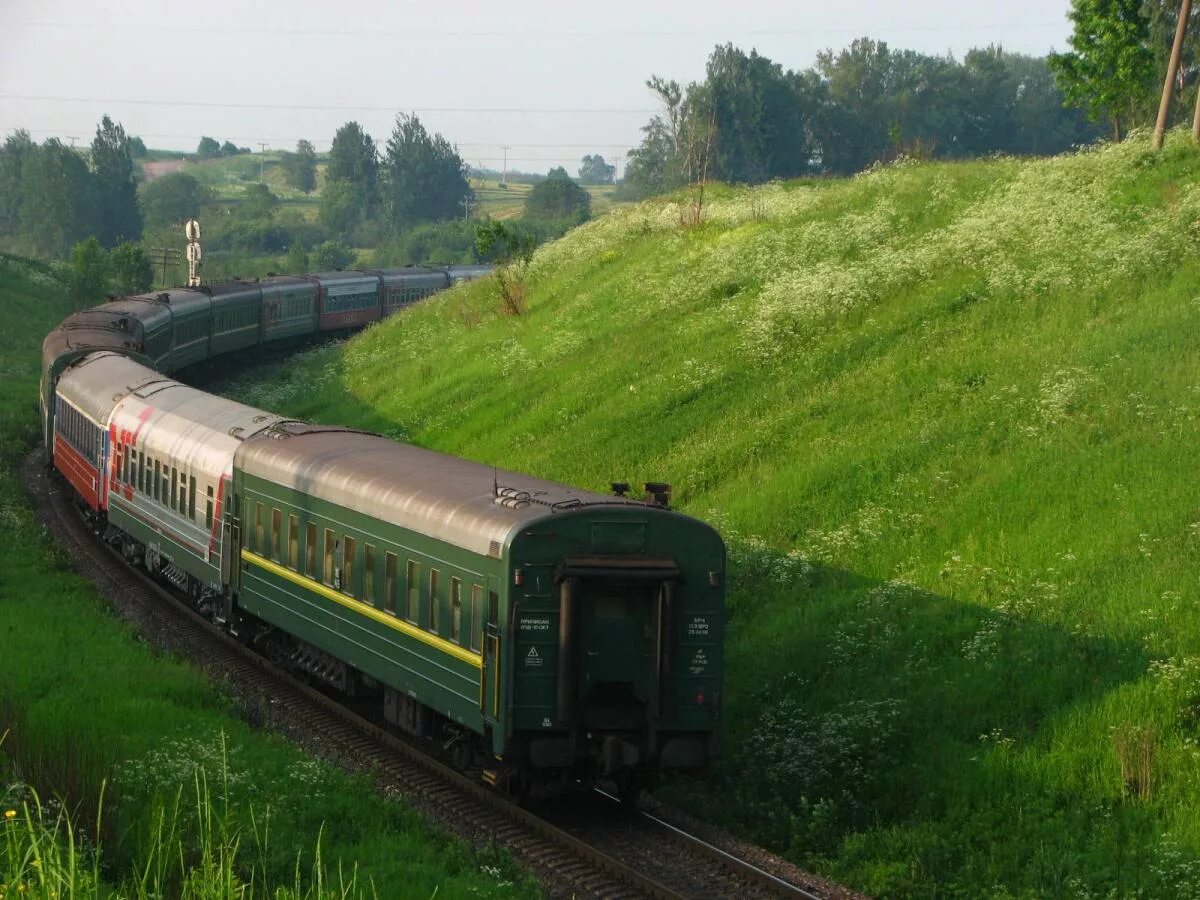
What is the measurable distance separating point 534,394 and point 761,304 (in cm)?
625

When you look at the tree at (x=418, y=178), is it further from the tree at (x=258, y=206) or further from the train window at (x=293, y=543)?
the train window at (x=293, y=543)

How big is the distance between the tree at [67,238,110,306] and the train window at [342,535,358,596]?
66.9m

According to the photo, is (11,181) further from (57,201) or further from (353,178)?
(353,178)

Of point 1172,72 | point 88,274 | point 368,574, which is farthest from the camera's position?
point 88,274

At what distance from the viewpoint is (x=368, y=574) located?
17031 millimetres

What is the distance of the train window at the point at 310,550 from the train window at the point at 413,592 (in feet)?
9.06

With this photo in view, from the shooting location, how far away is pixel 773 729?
17609 mm

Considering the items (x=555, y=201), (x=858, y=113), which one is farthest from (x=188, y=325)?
(x=555, y=201)

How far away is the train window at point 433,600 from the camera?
1545cm

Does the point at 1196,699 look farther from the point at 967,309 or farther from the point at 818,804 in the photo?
the point at 967,309

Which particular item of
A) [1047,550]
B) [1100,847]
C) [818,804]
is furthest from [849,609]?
[1100,847]

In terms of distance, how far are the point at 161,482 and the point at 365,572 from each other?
9.35 meters

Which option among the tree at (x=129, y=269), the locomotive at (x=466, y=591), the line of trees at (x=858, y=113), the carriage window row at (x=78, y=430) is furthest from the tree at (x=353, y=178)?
the locomotive at (x=466, y=591)

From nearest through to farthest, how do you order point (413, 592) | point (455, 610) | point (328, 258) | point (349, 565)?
point (455, 610), point (413, 592), point (349, 565), point (328, 258)
